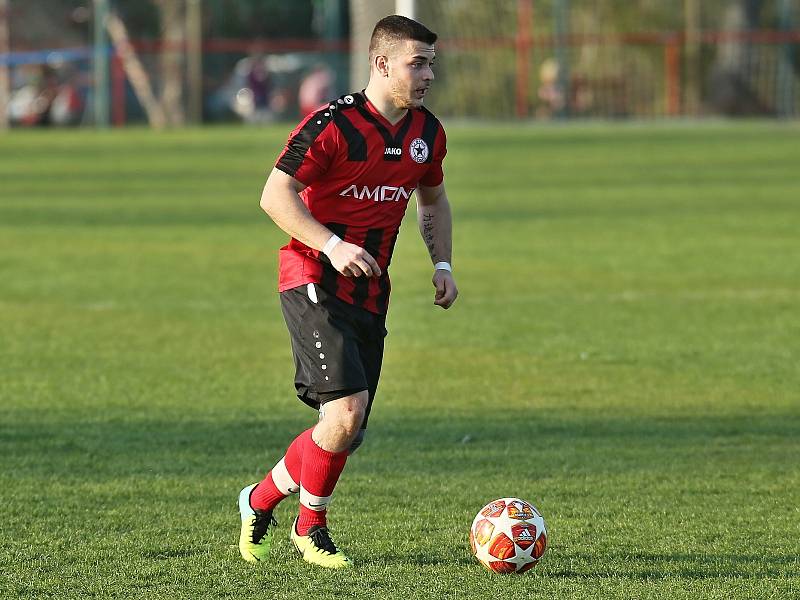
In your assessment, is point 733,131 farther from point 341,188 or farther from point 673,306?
point 341,188

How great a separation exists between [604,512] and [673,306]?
21.7ft

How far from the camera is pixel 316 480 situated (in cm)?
564

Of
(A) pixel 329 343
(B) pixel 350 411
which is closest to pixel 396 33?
(A) pixel 329 343

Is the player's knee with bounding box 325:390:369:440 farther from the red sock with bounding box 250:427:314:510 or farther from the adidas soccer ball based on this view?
the adidas soccer ball

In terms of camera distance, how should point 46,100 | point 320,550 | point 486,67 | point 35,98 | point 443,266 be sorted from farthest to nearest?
point 35,98
point 46,100
point 486,67
point 443,266
point 320,550

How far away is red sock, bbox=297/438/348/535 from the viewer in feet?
18.4

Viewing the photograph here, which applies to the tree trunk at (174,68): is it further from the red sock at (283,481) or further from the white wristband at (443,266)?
the red sock at (283,481)

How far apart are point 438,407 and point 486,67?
33776mm

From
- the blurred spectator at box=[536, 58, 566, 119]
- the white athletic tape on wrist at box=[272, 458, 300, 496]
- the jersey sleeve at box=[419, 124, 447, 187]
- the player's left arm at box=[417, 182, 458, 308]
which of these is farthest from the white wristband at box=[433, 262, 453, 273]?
the blurred spectator at box=[536, 58, 566, 119]

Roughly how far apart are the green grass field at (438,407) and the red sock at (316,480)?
0.24 m

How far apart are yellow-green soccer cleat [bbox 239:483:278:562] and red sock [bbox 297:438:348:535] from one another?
14 cm

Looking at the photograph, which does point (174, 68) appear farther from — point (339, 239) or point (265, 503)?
point (339, 239)

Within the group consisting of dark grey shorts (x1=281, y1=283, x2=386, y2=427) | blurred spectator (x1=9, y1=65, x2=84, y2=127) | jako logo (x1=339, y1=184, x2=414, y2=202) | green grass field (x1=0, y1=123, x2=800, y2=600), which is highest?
jako logo (x1=339, y1=184, x2=414, y2=202)

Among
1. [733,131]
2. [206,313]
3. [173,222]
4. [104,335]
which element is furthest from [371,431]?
[733,131]
